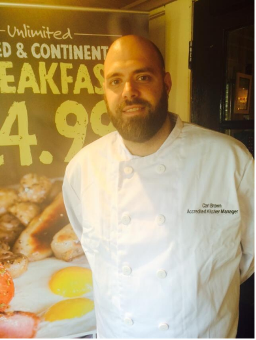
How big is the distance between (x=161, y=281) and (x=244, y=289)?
0.93 ft

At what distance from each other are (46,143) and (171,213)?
52 cm

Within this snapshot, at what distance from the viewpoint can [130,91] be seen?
875mm

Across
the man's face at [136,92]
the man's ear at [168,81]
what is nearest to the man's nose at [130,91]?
the man's face at [136,92]

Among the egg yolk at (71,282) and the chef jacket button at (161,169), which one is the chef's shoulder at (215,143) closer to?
the chef jacket button at (161,169)

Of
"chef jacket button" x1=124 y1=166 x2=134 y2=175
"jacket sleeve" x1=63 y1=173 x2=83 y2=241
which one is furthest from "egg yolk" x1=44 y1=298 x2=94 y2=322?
"chef jacket button" x1=124 y1=166 x2=134 y2=175

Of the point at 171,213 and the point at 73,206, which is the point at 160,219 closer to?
the point at 171,213

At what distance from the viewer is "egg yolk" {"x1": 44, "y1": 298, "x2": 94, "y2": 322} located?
1.19 metres

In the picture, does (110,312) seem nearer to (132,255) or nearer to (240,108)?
(132,255)

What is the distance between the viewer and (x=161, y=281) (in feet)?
3.02

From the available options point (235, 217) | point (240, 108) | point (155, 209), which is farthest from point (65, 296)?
point (240, 108)

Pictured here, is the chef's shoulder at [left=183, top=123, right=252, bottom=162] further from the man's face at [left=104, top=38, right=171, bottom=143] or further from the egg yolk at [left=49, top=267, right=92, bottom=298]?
the egg yolk at [left=49, top=267, right=92, bottom=298]

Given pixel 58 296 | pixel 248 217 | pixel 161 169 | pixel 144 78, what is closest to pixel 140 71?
pixel 144 78

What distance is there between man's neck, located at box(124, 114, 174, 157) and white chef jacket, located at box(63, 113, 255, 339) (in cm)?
2

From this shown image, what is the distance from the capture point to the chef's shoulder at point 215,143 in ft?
2.93
